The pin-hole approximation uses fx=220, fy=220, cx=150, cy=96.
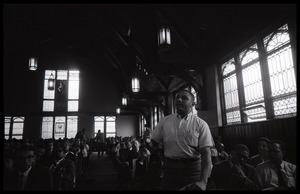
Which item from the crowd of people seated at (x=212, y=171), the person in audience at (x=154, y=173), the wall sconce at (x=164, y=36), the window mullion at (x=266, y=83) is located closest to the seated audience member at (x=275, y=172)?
the crowd of people seated at (x=212, y=171)

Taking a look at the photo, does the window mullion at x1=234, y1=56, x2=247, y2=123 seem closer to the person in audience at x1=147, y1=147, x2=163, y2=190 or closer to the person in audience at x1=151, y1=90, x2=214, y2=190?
the person in audience at x1=147, y1=147, x2=163, y2=190

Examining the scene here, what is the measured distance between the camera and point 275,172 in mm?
2943

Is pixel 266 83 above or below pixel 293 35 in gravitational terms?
below

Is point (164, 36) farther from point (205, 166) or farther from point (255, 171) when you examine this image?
point (205, 166)

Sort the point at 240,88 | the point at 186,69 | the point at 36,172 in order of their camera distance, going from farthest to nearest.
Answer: the point at 186,69 → the point at 240,88 → the point at 36,172

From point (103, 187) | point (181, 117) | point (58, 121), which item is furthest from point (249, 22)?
point (58, 121)

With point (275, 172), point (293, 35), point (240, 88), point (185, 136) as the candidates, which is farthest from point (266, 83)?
point (185, 136)

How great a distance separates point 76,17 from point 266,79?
21.2 ft

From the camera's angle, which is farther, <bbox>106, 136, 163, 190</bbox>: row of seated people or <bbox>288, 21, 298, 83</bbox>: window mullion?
<bbox>106, 136, 163, 190</bbox>: row of seated people

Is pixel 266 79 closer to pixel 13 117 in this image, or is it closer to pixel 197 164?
pixel 197 164

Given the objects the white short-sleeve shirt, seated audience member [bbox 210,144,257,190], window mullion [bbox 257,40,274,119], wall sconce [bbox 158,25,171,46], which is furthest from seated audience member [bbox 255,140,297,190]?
wall sconce [bbox 158,25,171,46]

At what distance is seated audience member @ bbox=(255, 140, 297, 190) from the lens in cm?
289

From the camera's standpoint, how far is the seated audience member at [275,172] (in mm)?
2889

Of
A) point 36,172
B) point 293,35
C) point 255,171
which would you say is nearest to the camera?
point 255,171
